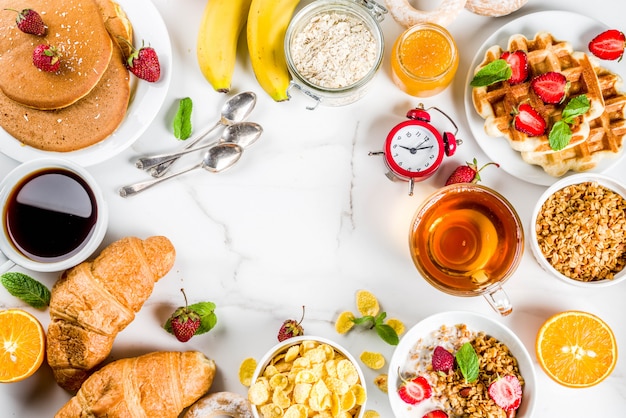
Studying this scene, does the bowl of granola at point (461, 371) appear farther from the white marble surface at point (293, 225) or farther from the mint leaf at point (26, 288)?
the mint leaf at point (26, 288)

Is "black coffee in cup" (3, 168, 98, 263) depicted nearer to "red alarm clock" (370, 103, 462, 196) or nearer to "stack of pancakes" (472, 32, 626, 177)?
"red alarm clock" (370, 103, 462, 196)

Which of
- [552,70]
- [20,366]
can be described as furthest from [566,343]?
[20,366]

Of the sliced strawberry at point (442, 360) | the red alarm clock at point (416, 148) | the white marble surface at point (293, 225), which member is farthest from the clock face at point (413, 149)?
the sliced strawberry at point (442, 360)

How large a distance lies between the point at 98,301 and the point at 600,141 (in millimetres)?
1428

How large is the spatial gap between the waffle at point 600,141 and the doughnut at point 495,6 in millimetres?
285

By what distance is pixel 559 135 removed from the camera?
159 cm

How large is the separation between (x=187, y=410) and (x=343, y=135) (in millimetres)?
921

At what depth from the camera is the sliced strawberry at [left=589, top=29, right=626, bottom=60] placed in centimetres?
164

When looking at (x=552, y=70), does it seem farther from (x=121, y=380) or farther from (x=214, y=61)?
(x=121, y=380)

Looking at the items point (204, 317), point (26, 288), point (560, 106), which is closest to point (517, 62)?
point (560, 106)

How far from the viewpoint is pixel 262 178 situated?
178 cm

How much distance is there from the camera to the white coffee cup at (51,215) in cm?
164

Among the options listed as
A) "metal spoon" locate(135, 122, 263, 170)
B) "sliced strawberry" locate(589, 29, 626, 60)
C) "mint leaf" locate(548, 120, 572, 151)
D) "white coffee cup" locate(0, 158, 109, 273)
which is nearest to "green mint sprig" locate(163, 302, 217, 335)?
"white coffee cup" locate(0, 158, 109, 273)

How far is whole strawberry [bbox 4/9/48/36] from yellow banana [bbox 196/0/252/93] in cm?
41
